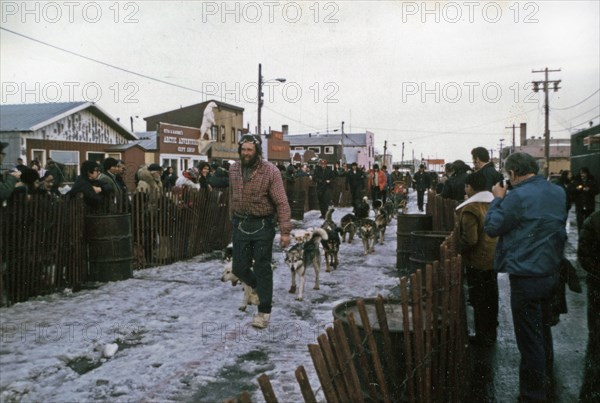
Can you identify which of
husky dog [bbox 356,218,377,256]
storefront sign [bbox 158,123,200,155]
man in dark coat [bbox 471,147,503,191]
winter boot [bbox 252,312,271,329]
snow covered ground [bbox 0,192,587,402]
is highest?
storefront sign [bbox 158,123,200,155]

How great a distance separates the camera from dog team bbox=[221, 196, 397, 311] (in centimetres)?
707

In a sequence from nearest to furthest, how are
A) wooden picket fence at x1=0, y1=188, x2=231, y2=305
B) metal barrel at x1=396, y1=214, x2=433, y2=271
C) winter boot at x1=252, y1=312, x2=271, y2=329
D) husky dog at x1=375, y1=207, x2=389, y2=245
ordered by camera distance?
winter boot at x1=252, y1=312, x2=271, y2=329, wooden picket fence at x1=0, y1=188, x2=231, y2=305, metal barrel at x1=396, y1=214, x2=433, y2=271, husky dog at x1=375, y1=207, x2=389, y2=245

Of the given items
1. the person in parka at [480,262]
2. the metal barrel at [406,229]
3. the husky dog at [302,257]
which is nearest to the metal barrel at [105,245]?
the husky dog at [302,257]

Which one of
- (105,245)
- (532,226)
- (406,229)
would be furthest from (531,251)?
(105,245)

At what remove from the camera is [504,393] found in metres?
4.28

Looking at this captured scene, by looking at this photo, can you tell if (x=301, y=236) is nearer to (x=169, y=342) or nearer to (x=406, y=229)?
(x=406, y=229)

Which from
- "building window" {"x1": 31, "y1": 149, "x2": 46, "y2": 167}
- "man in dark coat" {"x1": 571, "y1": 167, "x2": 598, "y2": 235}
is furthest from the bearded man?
"building window" {"x1": 31, "y1": 149, "x2": 46, "y2": 167}

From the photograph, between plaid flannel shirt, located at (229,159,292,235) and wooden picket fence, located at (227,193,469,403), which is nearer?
wooden picket fence, located at (227,193,469,403)

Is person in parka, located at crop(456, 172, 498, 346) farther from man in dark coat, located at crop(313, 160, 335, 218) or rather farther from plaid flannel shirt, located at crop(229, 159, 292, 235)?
man in dark coat, located at crop(313, 160, 335, 218)

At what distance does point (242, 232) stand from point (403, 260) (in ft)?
14.9

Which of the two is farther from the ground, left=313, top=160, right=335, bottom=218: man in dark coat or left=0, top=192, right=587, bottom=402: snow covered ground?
left=313, top=160, right=335, bottom=218: man in dark coat

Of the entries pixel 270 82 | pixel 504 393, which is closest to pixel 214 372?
pixel 504 393

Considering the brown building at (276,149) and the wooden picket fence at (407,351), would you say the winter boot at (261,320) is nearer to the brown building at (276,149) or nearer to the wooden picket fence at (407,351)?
the wooden picket fence at (407,351)

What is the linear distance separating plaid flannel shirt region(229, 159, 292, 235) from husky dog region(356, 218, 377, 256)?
5.76 meters
